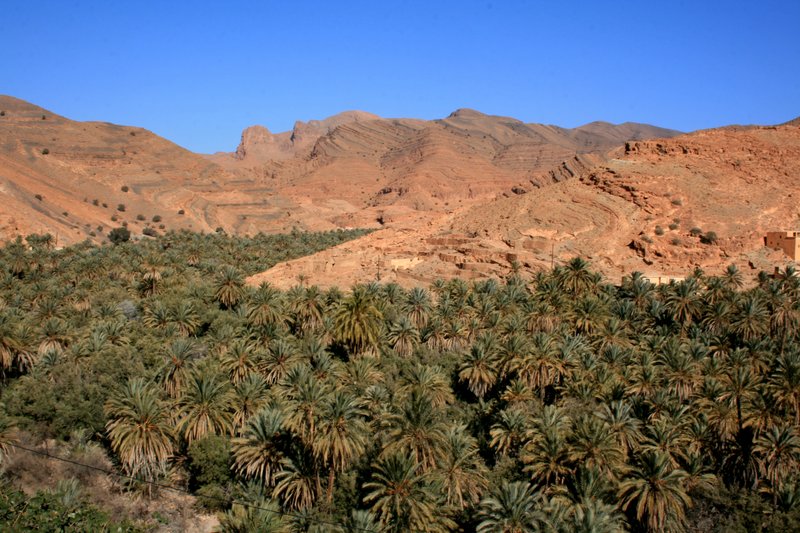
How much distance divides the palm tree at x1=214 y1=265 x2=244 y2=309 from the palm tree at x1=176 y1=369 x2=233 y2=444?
53.3ft

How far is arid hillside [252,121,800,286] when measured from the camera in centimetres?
4691

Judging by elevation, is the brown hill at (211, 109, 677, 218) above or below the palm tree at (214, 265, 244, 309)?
above

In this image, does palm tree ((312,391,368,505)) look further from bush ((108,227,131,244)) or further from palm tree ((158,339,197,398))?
bush ((108,227,131,244))

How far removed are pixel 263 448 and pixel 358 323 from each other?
1124 cm

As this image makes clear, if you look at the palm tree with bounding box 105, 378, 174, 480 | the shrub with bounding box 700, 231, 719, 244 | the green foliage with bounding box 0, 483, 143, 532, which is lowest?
the green foliage with bounding box 0, 483, 143, 532

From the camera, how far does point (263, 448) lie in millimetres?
23000

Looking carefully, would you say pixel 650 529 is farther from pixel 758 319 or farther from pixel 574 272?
pixel 574 272

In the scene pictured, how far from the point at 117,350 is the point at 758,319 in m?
31.7

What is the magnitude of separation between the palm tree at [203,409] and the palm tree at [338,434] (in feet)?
16.7

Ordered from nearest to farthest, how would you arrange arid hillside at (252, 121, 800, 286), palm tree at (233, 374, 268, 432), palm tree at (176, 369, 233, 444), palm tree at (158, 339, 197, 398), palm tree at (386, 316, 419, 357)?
palm tree at (176, 369, 233, 444) < palm tree at (233, 374, 268, 432) < palm tree at (158, 339, 197, 398) < palm tree at (386, 316, 419, 357) < arid hillside at (252, 121, 800, 286)

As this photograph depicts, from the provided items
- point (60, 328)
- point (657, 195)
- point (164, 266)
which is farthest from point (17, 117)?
point (657, 195)

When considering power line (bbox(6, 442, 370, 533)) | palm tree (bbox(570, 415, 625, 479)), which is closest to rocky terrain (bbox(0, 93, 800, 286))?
palm tree (bbox(570, 415, 625, 479))

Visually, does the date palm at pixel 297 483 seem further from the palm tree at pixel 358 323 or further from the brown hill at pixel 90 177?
the brown hill at pixel 90 177

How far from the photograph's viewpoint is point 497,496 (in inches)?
792
